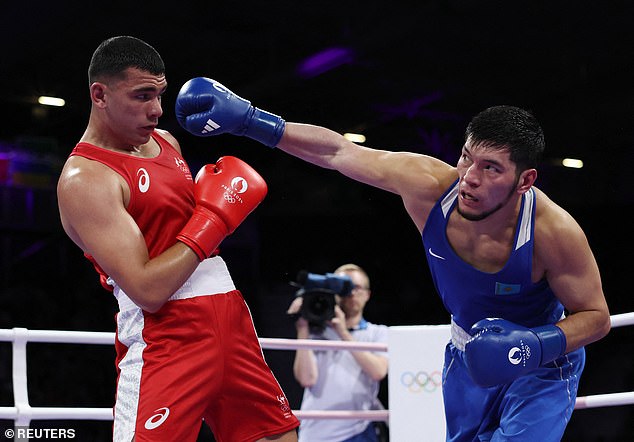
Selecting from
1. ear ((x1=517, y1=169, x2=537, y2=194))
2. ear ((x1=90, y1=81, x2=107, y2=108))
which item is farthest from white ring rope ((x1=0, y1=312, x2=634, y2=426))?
ear ((x1=90, y1=81, x2=107, y2=108))

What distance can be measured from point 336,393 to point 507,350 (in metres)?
2.09

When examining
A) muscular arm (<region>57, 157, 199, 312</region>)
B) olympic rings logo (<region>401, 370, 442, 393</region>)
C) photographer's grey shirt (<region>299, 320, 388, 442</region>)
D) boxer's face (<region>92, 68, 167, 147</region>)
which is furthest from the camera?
photographer's grey shirt (<region>299, 320, 388, 442</region>)

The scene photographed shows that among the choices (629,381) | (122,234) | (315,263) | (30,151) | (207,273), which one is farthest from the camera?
(315,263)

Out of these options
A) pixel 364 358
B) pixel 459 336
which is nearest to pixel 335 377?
pixel 364 358

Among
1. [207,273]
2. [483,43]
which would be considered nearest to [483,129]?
[207,273]

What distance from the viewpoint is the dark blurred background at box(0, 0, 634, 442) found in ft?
25.4

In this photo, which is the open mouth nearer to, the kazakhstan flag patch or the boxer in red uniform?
the kazakhstan flag patch

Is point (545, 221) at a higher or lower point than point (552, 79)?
lower

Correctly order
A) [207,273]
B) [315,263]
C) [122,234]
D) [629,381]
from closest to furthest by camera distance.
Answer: [122,234], [207,273], [629,381], [315,263]

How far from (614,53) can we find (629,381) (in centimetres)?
327

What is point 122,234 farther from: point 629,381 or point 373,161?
point 629,381

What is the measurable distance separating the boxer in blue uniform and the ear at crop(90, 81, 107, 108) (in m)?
0.34

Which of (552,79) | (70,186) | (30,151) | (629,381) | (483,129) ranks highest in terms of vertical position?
(552,79)

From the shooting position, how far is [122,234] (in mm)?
1940
